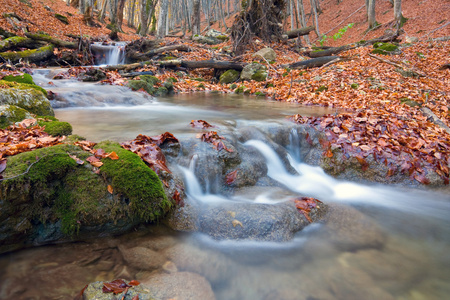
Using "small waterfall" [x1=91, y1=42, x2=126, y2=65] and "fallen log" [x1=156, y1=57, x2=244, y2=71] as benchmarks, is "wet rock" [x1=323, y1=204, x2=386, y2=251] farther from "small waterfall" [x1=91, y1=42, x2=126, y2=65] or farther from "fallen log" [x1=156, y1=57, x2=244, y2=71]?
"small waterfall" [x1=91, y1=42, x2=126, y2=65]

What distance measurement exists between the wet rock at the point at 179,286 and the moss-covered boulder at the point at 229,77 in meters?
11.6

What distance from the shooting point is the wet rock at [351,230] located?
10.2 ft

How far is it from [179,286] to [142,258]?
0.51 meters

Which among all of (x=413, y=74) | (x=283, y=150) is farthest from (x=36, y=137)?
(x=413, y=74)

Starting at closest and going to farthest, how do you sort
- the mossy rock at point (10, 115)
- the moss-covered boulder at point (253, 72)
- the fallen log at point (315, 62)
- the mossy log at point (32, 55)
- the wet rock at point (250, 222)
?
1. the wet rock at point (250, 222)
2. the mossy rock at point (10, 115)
3. the mossy log at point (32, 55)
4. the fallen log at point (315, 62)
5. the moss-covered boulder at point (253, 72)

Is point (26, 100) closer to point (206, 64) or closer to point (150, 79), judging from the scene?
point (150, 79)

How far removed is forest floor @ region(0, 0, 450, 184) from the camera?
5023 millimetres

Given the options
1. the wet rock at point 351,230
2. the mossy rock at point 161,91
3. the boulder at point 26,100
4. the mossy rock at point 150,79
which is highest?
the mossy rock at point 150,79

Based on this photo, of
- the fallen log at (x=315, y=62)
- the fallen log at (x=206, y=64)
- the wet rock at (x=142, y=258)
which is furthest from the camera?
the fallen log at (x=206, y=64)

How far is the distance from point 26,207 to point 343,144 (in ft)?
16.5

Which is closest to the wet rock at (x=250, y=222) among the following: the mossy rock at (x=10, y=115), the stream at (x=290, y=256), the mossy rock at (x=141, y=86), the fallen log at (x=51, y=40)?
the stream at (x=290, y=256)

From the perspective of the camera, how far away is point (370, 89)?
9070mm

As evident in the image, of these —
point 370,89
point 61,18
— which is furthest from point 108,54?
point 370,89

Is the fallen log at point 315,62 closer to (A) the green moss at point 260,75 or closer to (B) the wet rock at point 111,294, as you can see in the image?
(A) the green moss at point 260,75
